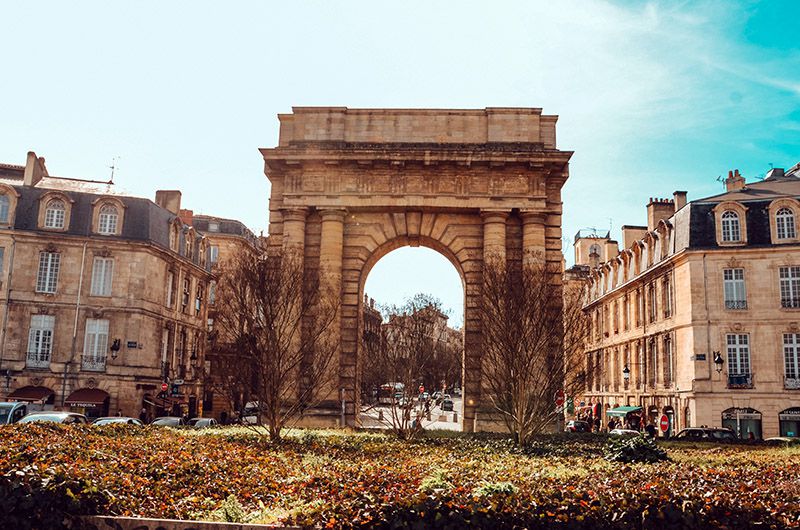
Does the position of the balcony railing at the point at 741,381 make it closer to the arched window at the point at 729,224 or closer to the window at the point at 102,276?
the arched window at the point at 729,224

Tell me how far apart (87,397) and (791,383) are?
32832 millimetres

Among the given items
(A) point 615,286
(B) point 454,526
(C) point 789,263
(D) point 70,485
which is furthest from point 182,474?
(A) point 615,286

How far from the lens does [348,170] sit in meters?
30.2

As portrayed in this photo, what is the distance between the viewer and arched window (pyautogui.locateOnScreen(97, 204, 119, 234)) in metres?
38.0

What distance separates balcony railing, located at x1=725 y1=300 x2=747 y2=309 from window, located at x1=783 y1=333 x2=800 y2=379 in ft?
7.09

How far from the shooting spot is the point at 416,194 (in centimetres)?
2986

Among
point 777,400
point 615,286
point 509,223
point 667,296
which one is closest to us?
point 509,223

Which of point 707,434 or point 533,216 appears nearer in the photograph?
point 707,434

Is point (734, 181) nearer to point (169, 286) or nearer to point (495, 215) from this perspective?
point (495, 215)

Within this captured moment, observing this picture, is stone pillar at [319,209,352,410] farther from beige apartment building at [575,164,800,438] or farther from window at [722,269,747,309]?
window at [722,269,747,309]

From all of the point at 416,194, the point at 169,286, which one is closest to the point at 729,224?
the point at 416,194

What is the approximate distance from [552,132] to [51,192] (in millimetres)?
24748

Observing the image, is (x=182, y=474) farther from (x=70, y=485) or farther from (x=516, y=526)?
(x=516, y=526)

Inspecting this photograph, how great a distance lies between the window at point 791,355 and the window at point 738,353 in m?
1.56
